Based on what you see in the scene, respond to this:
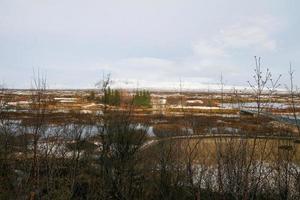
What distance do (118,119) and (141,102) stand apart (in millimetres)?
59090

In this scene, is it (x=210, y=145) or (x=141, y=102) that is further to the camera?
(x=141, y=102)

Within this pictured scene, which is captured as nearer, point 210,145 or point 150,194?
point 150,194

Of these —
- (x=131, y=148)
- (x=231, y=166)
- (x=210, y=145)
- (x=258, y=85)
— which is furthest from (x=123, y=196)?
(x=210, y=145)

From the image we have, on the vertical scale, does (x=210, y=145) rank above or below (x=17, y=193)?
below

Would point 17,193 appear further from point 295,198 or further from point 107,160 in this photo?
point 295,198

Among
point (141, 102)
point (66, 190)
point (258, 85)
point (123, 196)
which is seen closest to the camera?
point (258, 85)

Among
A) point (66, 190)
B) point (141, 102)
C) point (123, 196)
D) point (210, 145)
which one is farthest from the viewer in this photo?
point (141, 102)

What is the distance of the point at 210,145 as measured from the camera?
19.3 metres

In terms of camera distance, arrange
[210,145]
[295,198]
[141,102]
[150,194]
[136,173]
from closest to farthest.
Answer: [295,198]
[150,194]
[136,173]
[210,145]
[141,102]

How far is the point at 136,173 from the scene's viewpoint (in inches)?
436

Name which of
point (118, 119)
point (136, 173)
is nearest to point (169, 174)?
point (136, 173)

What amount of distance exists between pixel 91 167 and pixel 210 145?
9209 millimetres

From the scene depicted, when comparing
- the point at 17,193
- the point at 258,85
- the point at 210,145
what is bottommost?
the point at 210,145

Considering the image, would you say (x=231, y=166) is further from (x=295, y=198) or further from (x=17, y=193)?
(x=17, y=193)
